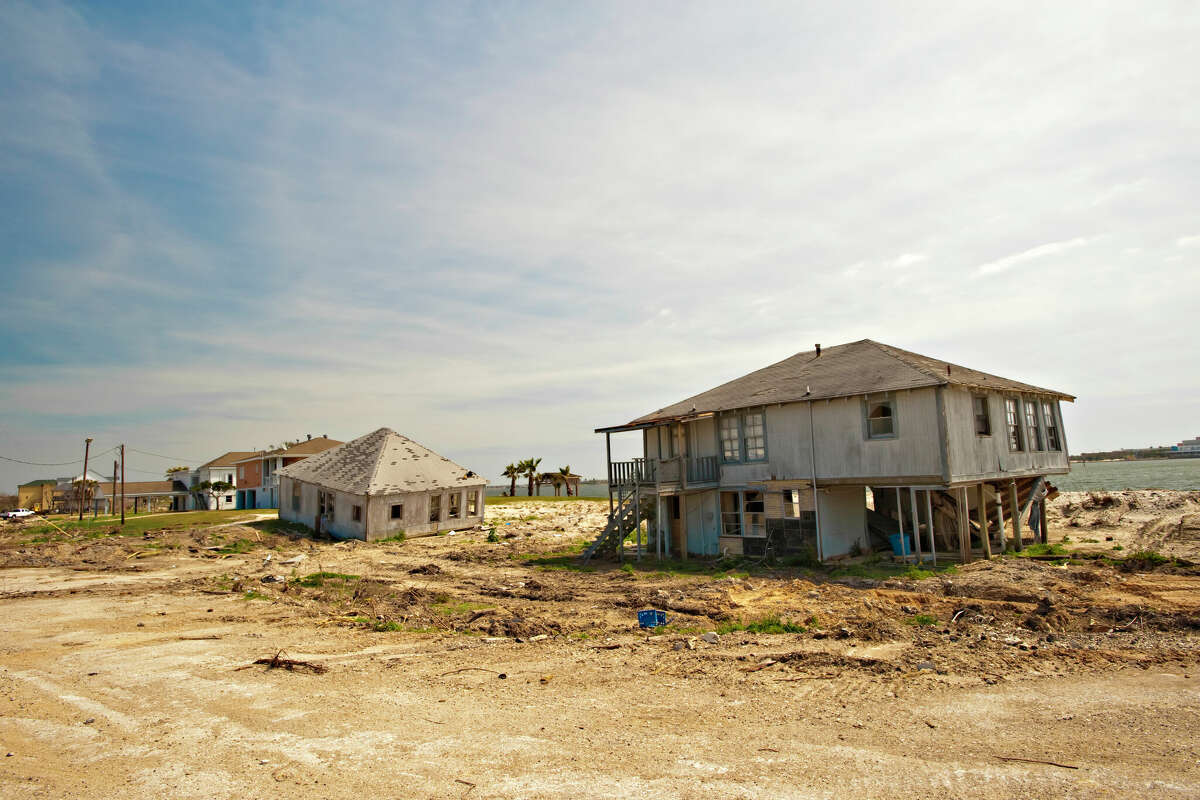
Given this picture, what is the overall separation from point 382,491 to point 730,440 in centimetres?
1780

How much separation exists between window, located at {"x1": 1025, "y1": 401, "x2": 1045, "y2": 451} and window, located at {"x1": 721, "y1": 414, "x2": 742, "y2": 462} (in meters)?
10.6

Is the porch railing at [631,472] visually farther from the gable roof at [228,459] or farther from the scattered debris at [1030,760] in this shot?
the gable roof at [228,459]

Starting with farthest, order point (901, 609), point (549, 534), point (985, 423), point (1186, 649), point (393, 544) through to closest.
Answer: point (549, 534), point (393, 544), point (985, 423), point (901, 609), point (1186, 649)

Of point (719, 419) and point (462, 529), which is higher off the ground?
point (719, 419)

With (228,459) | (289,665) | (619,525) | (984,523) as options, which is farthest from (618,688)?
(228,459)

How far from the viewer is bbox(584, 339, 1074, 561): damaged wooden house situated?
19.9 meters

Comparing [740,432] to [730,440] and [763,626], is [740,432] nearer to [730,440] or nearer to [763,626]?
[730,440]

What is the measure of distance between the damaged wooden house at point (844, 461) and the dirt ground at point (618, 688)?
3.60 meters

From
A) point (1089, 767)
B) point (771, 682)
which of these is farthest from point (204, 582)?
point (1089, 767)

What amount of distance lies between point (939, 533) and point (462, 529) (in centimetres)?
2371

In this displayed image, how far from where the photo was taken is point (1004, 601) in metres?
13.4

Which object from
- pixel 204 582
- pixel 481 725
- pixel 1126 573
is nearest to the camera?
pixel 481 725

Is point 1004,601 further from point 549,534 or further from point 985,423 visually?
point 549,534

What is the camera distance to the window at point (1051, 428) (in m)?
25.2
